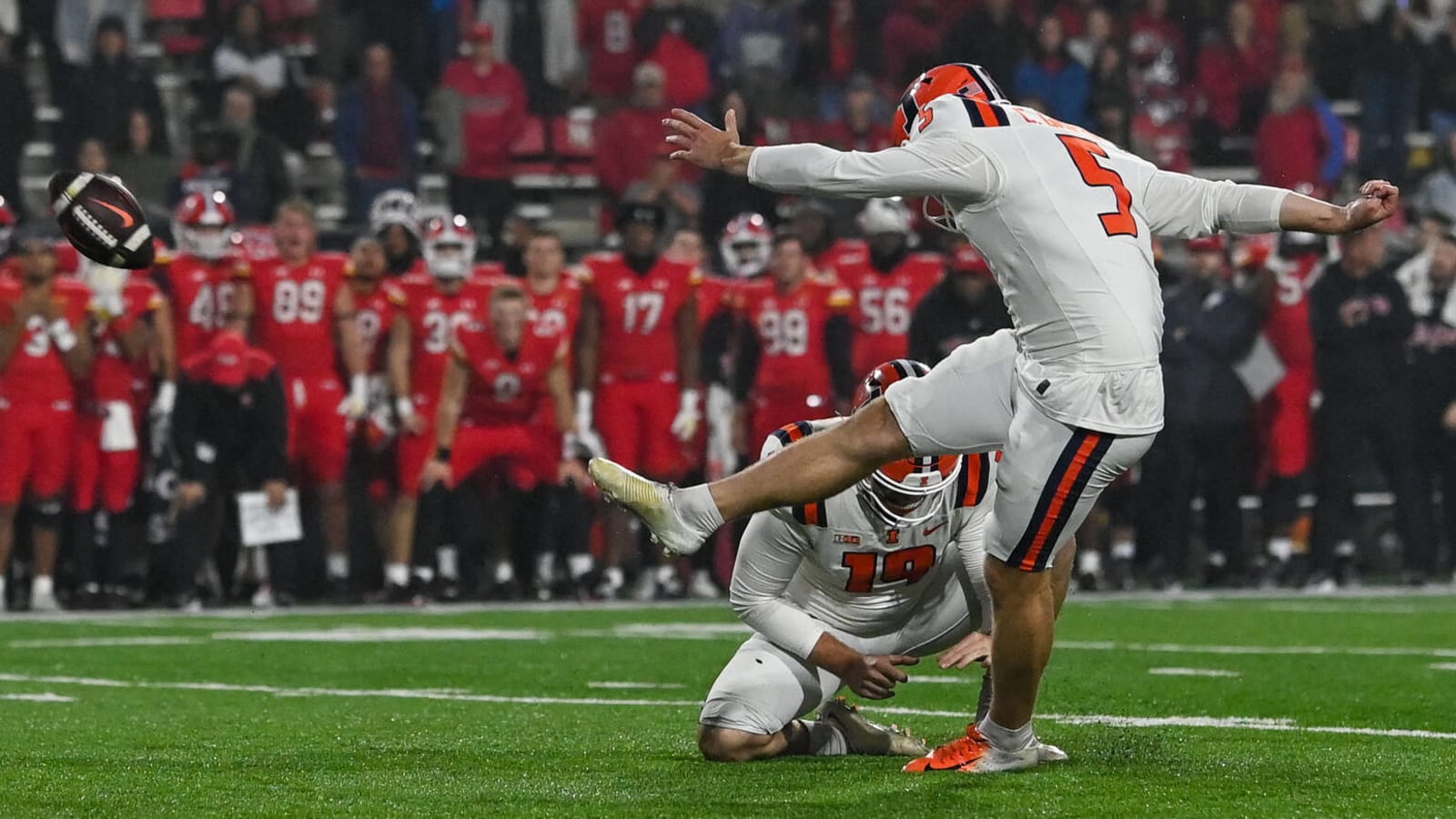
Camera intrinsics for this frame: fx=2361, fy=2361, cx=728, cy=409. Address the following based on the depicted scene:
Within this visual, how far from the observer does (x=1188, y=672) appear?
8.43 metres

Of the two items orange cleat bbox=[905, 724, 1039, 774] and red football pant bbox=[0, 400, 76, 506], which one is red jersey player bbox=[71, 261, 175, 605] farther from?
orange cleat bbox=[905, 724, 1039, 774]

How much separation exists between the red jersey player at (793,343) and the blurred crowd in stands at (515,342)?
2 cm

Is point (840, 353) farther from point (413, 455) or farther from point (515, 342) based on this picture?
point (413, 455)

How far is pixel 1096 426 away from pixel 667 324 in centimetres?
746

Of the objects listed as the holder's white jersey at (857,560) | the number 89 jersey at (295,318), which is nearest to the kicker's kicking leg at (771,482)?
the holder's white jersey at (857,560)

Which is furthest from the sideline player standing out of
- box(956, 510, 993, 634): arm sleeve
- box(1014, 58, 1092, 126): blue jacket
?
box(1014, 58, 1092, 126): blue jacket

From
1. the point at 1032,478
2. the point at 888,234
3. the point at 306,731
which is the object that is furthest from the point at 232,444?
the point at 1032,478

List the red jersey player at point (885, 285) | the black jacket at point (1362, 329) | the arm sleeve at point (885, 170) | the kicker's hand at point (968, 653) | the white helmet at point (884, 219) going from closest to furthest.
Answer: the arm sleeve at point (885, 170)
the kicker's hand at point (968, 653)
the red jersey player at point (885, 285)
the black jacket at point (1362, 329)
the white helmet at point (884, 219)

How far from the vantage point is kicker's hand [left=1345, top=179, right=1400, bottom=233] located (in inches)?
220

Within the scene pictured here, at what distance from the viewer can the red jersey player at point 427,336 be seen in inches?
491

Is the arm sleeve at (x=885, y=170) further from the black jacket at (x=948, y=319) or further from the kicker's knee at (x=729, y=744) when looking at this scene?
the black jacket at (x=948, y=319)

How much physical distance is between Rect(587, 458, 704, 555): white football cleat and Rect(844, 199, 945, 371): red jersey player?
22.8 feet

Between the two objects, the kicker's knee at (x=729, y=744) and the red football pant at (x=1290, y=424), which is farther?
the red football pant at (x=1290, y=424)

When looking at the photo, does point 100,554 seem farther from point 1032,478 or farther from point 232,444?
point 1032,478
